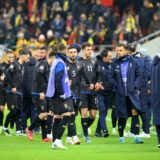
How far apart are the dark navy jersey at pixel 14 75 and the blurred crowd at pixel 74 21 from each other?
12.6m

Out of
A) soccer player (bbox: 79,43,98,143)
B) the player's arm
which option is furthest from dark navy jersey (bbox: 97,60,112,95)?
the player's arm

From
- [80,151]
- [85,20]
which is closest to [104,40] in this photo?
[85,20]

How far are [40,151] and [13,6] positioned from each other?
25.4 metres

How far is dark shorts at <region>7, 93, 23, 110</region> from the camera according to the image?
2320cm

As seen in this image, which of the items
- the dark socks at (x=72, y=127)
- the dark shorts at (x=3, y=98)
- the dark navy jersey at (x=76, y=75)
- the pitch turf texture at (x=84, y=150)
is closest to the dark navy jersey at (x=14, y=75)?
the dark shorts at (x=3, y=98)

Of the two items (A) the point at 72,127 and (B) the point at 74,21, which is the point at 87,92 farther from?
(B) the point at 74,21

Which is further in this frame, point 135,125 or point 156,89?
point 135,125

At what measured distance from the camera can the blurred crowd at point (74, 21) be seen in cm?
3747

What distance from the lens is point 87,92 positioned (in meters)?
21.8

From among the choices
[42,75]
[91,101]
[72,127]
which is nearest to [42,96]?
[42,75]

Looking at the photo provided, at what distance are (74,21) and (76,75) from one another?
18.6 metres

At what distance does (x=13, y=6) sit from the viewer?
43.1 metres

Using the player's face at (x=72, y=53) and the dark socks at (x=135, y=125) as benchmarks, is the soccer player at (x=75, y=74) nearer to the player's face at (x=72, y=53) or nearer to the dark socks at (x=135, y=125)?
the player's face at (x=72, y=53)

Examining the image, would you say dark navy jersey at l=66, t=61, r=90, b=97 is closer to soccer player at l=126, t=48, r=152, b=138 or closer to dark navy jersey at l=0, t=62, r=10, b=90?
soccer player at l=126, t=48, r=152, b=138
